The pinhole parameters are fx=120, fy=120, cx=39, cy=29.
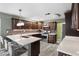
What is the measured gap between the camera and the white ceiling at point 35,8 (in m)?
1.91

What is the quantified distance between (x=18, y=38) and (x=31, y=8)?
0.53m

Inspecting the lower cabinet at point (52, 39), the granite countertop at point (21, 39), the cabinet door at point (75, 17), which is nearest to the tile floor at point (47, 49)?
the lower cabinet at point (52, 39)

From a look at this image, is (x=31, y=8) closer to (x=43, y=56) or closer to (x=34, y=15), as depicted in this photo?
(x=34, y=15)

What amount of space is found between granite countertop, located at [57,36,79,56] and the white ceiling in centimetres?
45

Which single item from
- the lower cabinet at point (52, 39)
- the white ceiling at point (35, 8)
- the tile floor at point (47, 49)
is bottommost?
the tile floor at point (47, 49)

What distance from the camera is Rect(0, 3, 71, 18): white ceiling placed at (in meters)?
1.91

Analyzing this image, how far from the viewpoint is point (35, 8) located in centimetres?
195

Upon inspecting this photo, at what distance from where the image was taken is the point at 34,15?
1.96 metres

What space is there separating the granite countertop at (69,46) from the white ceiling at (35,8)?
1.49 feet

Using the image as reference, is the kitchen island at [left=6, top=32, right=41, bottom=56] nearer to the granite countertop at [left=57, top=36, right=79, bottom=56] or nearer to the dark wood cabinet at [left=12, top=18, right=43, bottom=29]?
the dark wood cabinet at [left=12, top=18, right=43, bottom=29]

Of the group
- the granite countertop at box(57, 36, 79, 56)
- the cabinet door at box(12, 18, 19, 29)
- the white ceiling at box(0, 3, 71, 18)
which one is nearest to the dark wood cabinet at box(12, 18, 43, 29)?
the cabinet door at box(12, 18, 19, 29)

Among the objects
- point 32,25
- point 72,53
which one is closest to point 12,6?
point 32,25

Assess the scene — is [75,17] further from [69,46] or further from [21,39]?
[21,39]

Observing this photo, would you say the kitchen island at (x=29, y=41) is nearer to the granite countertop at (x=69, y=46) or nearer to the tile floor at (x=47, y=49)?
the tile floor at (x=47, y=49)
